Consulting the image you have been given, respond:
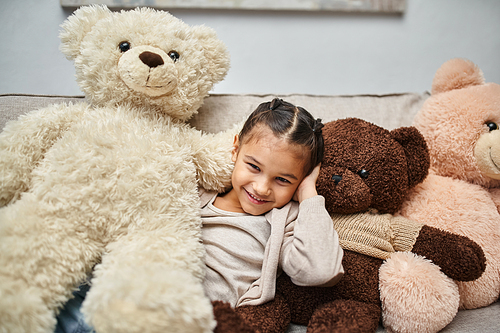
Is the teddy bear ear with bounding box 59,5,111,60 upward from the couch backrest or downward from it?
upward

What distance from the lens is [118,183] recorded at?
0.70 metres

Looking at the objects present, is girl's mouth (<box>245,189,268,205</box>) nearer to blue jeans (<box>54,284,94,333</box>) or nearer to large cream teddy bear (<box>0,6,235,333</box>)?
large cream teddy bear (<box>0,6,235,333</box>)

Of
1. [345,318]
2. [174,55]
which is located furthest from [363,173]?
[174,55]

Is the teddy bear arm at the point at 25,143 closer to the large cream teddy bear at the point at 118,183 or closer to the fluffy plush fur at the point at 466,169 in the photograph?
the large cream teddy bear at the point at 118,183

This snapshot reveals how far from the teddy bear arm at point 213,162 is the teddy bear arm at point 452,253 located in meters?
0.56

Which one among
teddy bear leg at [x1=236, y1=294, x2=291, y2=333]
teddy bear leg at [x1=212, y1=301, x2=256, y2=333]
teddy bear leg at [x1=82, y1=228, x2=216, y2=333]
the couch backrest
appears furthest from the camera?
the couch backrest

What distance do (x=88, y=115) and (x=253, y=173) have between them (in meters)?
0.46

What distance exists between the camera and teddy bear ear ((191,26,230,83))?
3.04ft

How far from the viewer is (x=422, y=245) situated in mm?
863

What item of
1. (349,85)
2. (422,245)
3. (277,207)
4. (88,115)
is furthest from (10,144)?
(349,85)

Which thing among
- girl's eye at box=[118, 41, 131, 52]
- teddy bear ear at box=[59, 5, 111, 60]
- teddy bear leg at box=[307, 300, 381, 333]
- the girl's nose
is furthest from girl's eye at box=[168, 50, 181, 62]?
teddy bear leg at box=[307, 300, 381, 333]

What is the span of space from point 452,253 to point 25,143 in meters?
1.10

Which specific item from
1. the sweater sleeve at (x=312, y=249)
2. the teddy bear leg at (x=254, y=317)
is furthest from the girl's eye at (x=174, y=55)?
the teddy bear leg at (x=254, y=317)

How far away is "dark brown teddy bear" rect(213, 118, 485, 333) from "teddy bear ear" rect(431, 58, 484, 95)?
0.33 metres
